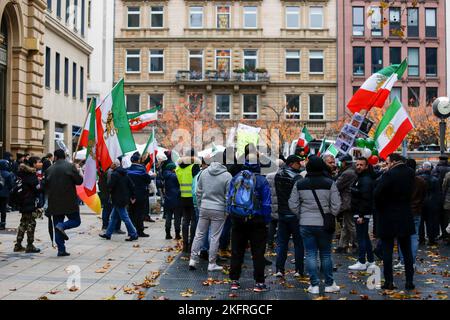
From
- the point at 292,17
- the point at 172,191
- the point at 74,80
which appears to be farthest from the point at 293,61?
the point at 172,191

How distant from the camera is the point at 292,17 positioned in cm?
5756

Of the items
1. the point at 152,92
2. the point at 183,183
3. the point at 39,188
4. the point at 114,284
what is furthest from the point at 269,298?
the point at 152,92

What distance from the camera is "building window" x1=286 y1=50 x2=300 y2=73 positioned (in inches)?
2261

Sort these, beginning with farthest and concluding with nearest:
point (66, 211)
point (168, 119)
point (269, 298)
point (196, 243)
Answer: point (168, 119), point (66, 211), point (196, 243), point (269, 298)

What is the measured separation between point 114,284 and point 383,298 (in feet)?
12.3

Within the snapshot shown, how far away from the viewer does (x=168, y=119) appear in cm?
5391

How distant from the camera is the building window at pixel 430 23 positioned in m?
58.3

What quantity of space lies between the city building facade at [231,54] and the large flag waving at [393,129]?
136 feet

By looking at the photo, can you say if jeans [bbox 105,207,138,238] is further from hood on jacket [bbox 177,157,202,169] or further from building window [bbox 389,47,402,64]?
building window [bbox 389,47,402,64]

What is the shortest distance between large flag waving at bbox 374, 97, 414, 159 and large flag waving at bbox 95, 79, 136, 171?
18.5 feet

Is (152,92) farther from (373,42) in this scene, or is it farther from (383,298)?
(383,298)

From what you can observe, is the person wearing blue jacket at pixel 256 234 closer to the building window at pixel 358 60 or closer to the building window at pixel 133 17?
the building window at pixel 358 60

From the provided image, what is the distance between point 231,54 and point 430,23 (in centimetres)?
1789

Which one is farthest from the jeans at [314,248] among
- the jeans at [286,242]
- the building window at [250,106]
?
the building window at [250,106]
